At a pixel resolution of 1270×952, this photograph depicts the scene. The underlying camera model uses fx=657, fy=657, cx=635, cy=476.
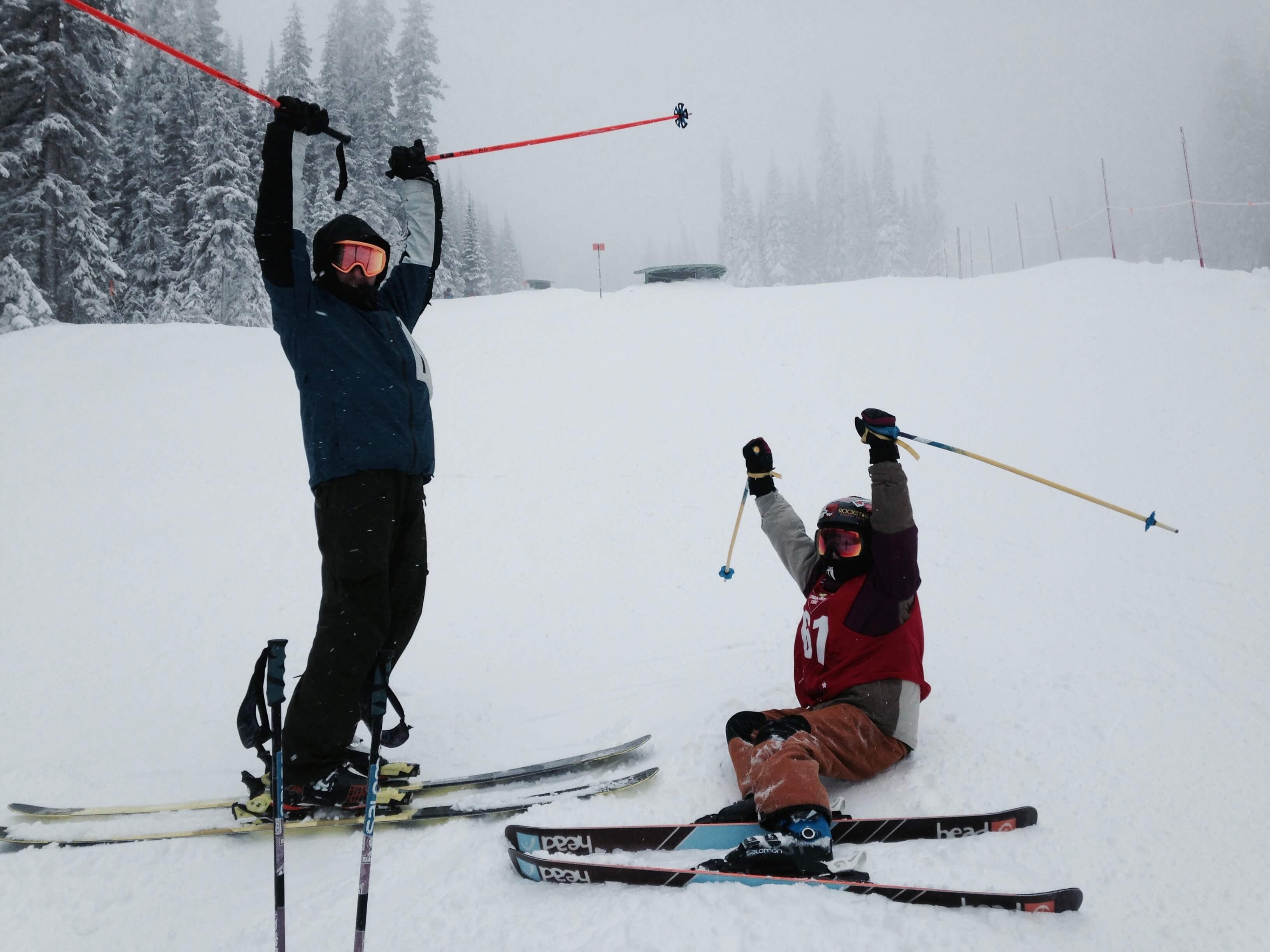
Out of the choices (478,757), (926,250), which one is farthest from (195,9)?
(926,250)

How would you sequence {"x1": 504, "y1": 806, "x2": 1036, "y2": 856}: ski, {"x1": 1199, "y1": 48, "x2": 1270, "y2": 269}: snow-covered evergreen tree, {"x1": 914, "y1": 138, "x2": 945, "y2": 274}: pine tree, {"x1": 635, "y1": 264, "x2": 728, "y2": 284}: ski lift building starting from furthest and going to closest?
{"x1": 914, "y1": 138, "x2": 945, "y2": 274}: pine tree
{"x1": 1199, "y1": 48, "x2": 1270, "y2": 269}: snow-covered evergreen tree
{"x1": 635, "y1": 264, "x2": 728, "y2": 284}: ski lift building
{"x1": 504, "y1": 806, "x2": 1036, "y2": 856}: ski

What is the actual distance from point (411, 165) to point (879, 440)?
2788mm

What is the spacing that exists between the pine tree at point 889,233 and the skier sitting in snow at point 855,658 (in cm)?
4716

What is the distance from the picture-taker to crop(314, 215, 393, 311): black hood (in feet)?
9.56

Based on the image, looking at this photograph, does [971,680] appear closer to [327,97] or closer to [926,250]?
[327,97]

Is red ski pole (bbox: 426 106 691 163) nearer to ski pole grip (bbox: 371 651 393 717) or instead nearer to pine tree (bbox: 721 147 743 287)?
ski pole grip (bbox: 371 651 393 717)

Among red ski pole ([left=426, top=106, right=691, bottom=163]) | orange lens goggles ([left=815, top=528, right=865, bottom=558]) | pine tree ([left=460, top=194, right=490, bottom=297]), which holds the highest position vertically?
pine tree ([left=460, top=194, right=490, bottom=297])

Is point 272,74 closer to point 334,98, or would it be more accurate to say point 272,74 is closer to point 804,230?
point 334,98

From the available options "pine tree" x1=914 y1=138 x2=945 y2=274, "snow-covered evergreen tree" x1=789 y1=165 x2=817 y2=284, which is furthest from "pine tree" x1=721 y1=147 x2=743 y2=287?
"pine tree" x1=914 y1=138 x2=945 y2=274

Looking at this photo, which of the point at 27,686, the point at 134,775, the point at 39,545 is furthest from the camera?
the point at 39,545

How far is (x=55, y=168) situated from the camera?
17.3 m

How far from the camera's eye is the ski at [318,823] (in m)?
2.65

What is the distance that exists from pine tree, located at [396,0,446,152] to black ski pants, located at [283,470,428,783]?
28.0m

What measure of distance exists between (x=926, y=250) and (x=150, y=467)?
61534 millimetres
